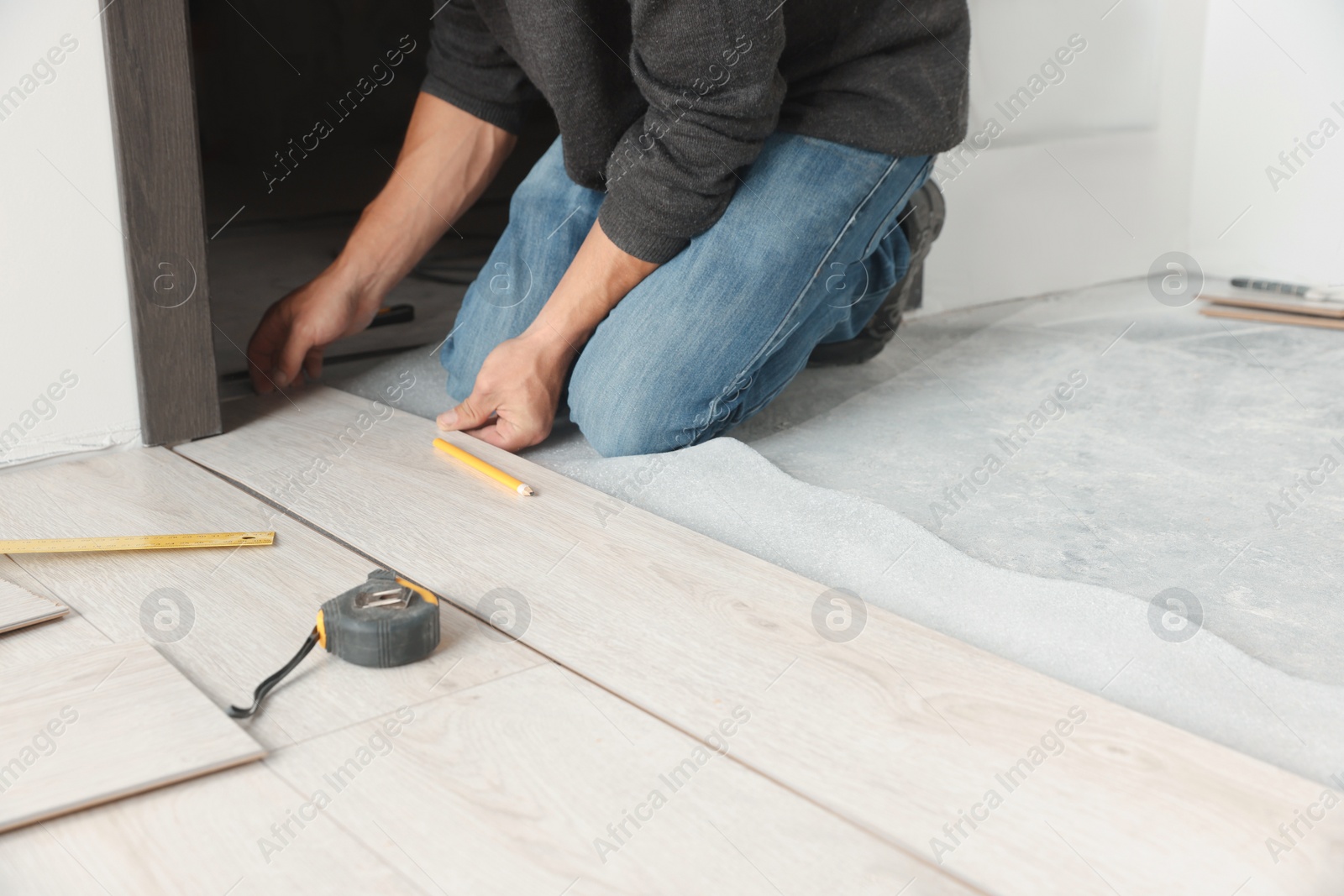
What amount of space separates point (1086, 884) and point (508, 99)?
62.2 inches

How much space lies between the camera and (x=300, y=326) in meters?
1.81

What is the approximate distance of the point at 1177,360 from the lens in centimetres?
224

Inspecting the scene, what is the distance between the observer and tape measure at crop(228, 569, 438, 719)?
0.96 m

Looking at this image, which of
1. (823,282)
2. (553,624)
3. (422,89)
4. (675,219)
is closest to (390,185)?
(422,89)

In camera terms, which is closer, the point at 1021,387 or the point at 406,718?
the point at 406,718

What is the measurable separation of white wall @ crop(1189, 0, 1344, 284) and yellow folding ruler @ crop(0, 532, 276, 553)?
113 inches

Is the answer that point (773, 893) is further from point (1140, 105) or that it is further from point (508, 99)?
point (1140, 105)

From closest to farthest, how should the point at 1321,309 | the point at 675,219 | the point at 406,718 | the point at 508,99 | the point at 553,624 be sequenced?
the point at 406,718 < the point at 553,624 < the point at 675,219 < the point at 508,99 < the point at 1321,309

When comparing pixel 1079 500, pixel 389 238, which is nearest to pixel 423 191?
pixel 389 238

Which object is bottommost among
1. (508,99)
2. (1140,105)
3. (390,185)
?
(1140,105)

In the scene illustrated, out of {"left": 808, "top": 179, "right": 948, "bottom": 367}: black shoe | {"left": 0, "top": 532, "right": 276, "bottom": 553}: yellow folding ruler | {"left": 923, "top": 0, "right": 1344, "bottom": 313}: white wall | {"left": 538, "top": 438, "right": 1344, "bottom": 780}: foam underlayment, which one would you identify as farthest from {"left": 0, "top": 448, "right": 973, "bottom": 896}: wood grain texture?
{"left": 923, "top": 0, "right": 1344, "bottom": 313}: white wall

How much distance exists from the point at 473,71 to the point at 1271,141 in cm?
229

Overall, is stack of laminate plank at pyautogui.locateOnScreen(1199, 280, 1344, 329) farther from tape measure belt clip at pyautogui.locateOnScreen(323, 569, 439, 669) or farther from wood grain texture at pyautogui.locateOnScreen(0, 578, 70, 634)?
wood grain texture at pyautogui.locateOnScreen(0, 578, 70, 634)

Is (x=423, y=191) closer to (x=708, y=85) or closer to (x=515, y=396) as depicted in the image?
(x=515, y=396)
